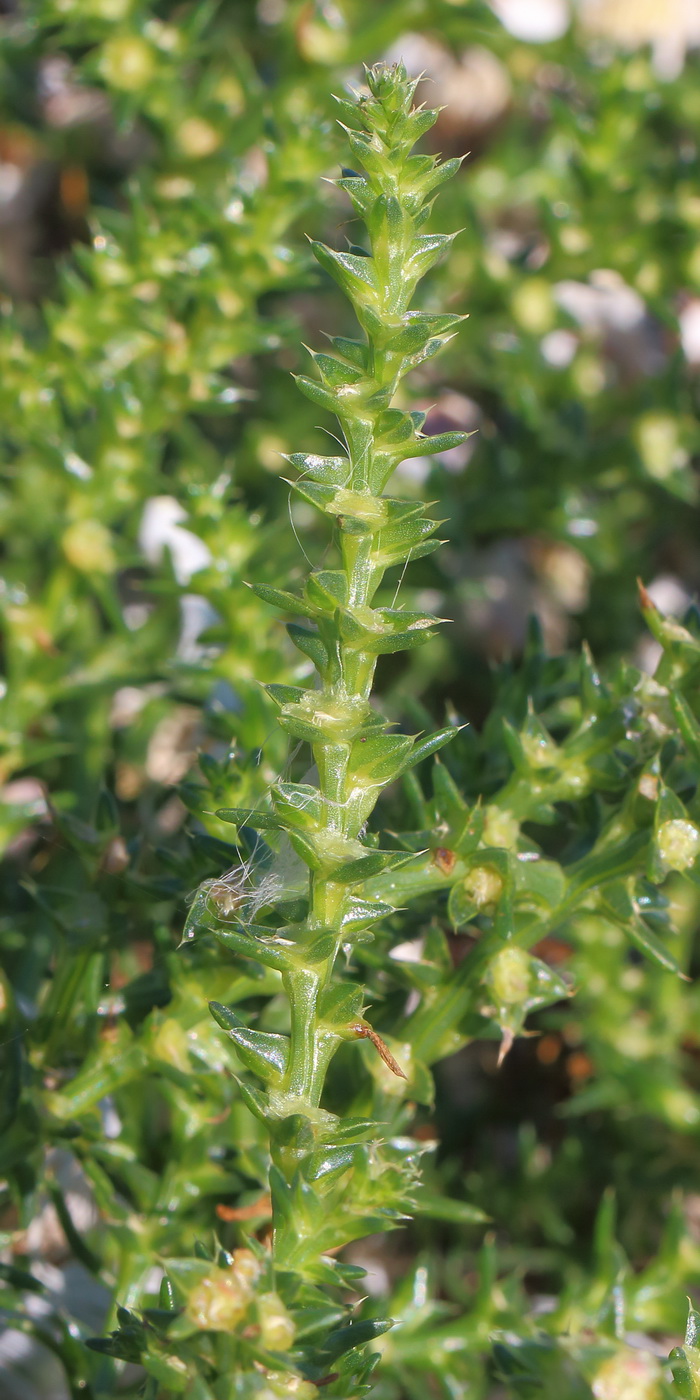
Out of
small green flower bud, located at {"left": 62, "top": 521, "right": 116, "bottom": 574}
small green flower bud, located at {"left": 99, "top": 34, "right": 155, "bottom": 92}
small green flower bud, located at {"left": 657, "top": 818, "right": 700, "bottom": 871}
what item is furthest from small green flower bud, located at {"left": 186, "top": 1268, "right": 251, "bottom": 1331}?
small green flower bud, located at {"left": 99, "top": 34, "right": 155, "bottom": 92}

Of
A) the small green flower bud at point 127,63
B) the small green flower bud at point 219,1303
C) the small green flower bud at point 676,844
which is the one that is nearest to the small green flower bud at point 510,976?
the small green flower bud at point 676,844

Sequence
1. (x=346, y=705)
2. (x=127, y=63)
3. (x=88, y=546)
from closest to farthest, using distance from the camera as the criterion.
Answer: (x=346, y=705) < (x=88, y=546) < (x=127, y=63)

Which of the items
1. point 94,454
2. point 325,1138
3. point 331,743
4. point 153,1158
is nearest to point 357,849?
point 331,743

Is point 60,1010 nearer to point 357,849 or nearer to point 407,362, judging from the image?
point 357,849

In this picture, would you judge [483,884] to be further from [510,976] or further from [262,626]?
[262,626]

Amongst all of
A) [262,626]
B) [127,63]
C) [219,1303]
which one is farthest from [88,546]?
[219,1303]
